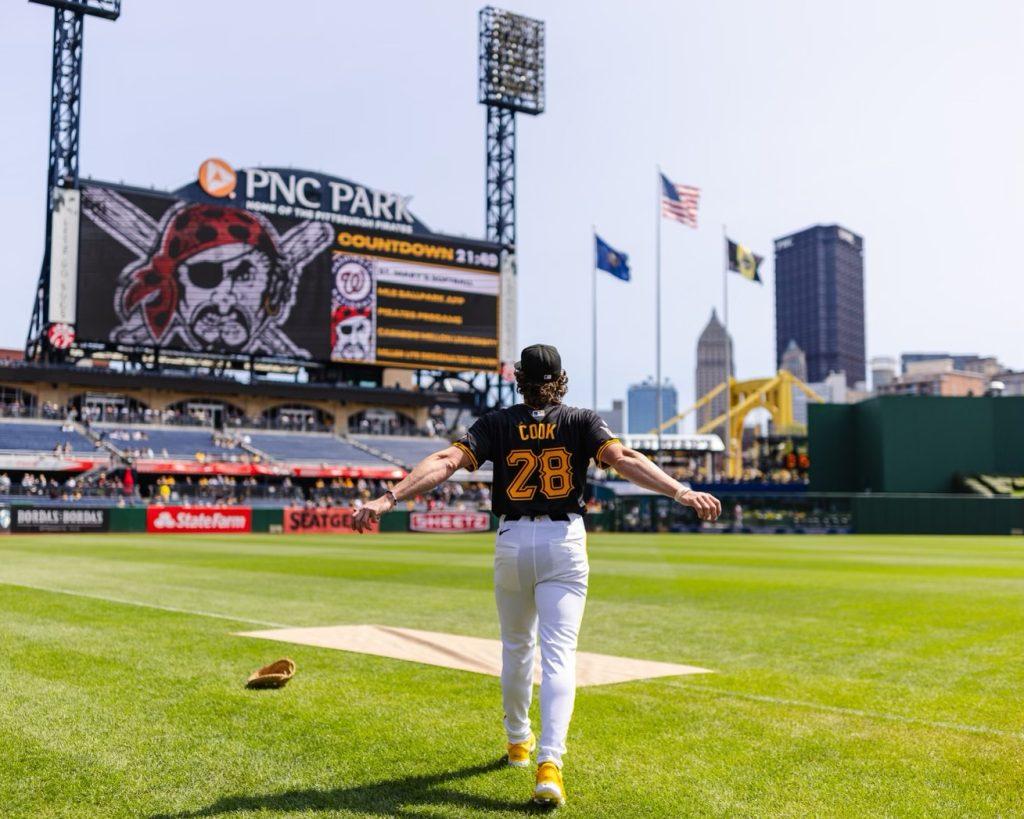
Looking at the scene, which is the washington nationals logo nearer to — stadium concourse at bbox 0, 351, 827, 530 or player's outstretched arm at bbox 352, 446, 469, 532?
stadium concourse at bbox 0, 351, 827, 530

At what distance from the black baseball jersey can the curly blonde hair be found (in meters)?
0.04

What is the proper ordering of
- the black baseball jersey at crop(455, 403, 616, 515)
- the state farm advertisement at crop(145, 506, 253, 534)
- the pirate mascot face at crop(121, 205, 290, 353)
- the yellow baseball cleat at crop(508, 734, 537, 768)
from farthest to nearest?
1. the pirate mascot face at crop(121, 205, 290, 353)
2. the state farm advertisement at crop(145, 506, 253, 534)
3. the yellow baseball cleat at crop(508, 734, 537, 768)
4. the black baseball jersey at crop(455, 403, 616, 515)

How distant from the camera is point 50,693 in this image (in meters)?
7.12

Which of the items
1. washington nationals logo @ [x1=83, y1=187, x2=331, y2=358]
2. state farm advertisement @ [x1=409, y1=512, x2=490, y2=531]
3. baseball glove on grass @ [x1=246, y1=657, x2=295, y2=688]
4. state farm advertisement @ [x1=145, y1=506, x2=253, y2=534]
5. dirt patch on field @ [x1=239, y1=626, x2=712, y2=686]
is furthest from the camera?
washington nationals logo @ [x1=83, y1=187, x2=331, y2=358]

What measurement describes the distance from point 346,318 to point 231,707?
56.8 m

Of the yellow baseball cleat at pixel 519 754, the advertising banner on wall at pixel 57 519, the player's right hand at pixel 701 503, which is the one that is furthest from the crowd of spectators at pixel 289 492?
the player's right hand at pixel 701 503

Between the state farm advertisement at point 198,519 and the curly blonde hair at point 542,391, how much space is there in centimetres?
3777

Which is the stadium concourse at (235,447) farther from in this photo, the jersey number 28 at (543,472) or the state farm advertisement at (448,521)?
the jersey number 28 at (543,472)

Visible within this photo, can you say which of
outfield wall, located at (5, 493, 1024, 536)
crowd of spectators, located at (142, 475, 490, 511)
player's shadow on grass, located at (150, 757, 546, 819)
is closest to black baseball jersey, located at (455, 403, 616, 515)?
player's shadow on grass, located at (150, 757, 546, 819)

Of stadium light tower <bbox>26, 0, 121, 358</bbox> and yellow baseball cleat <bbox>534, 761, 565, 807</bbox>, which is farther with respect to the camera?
stadium light tower <bbox>26, 0, 121, 358</bbox>

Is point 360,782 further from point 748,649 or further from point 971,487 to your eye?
point 971,487

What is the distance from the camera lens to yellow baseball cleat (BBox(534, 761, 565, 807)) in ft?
15.3

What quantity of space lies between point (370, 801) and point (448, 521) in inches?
1634

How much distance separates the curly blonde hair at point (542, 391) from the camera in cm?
531
